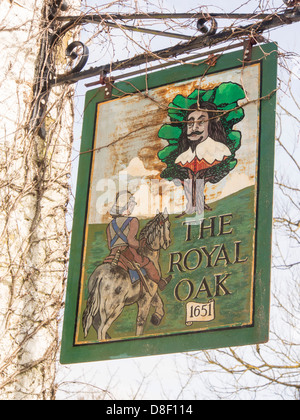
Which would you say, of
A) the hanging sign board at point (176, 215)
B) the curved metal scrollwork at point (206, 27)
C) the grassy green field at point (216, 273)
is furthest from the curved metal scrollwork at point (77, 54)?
the grassy green field at point (216, 273)

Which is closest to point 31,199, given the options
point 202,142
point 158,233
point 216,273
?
point 158,233

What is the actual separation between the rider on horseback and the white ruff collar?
39 centimetres

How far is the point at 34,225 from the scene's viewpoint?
5.48m

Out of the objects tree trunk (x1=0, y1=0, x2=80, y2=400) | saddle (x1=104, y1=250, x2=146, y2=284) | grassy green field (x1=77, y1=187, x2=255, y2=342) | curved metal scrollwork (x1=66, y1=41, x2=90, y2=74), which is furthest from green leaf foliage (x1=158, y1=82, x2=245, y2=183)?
tree trunk (x1=0, y1=0, x2=80, y2=400)

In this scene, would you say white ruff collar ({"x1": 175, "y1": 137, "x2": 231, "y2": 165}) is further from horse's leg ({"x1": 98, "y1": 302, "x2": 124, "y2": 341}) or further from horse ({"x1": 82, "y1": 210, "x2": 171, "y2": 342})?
horse's leg ({"x1": 98, "y1": 302, "x2": 124, "y2": 341})

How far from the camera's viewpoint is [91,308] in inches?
178

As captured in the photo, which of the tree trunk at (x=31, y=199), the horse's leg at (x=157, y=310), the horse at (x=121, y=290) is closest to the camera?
the horse's leg at (x=157, y=310)

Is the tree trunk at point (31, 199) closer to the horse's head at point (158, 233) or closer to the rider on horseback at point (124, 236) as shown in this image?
the rider on horseback at point (124, 236)

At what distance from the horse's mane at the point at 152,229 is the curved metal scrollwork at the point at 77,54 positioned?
59.8 inches

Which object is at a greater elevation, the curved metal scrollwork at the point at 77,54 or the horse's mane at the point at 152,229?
the curved metal scrollwork at the point at 77,54

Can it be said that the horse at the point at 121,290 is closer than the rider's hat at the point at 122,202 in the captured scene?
Yes

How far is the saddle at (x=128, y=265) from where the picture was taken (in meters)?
4.45
